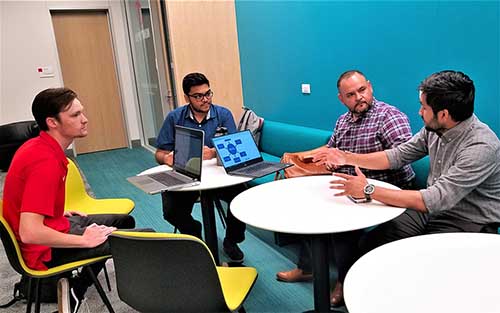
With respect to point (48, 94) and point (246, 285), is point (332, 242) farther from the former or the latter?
point (48, 94)

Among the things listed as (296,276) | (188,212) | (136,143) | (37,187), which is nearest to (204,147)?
(188,212)

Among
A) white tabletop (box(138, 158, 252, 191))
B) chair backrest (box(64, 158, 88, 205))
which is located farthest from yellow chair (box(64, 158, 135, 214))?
white tabletop (box(138, 158, 252, 191))

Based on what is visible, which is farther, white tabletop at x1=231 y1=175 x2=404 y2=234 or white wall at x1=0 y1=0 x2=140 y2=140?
white wall at x1=0 y1=0 x2=140 y2=140

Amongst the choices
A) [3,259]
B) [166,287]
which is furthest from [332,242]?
[3,259]

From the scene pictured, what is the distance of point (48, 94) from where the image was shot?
5.91 ft

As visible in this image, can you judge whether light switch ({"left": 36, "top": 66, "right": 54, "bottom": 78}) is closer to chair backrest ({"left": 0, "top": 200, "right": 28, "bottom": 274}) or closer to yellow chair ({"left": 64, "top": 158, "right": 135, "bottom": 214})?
yellow chair ({"left": 64, "top": 158, "right": 135, "bottom": 214})

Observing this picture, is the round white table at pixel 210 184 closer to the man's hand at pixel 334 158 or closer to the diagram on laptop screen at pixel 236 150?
the diagram on laptop screen at pixel 236 150

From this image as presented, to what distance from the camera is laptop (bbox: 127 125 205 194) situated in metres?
2.15

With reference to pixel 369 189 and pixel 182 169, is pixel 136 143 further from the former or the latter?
pixel 369 189

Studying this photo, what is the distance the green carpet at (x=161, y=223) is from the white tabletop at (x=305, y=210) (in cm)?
70

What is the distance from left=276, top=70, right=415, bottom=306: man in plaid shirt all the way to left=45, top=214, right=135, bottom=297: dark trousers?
3.38 ft

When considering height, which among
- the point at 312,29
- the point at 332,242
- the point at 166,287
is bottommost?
the point at 332,242

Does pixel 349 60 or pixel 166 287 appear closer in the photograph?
pixel 166 287

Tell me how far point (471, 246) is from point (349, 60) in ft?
7.01
